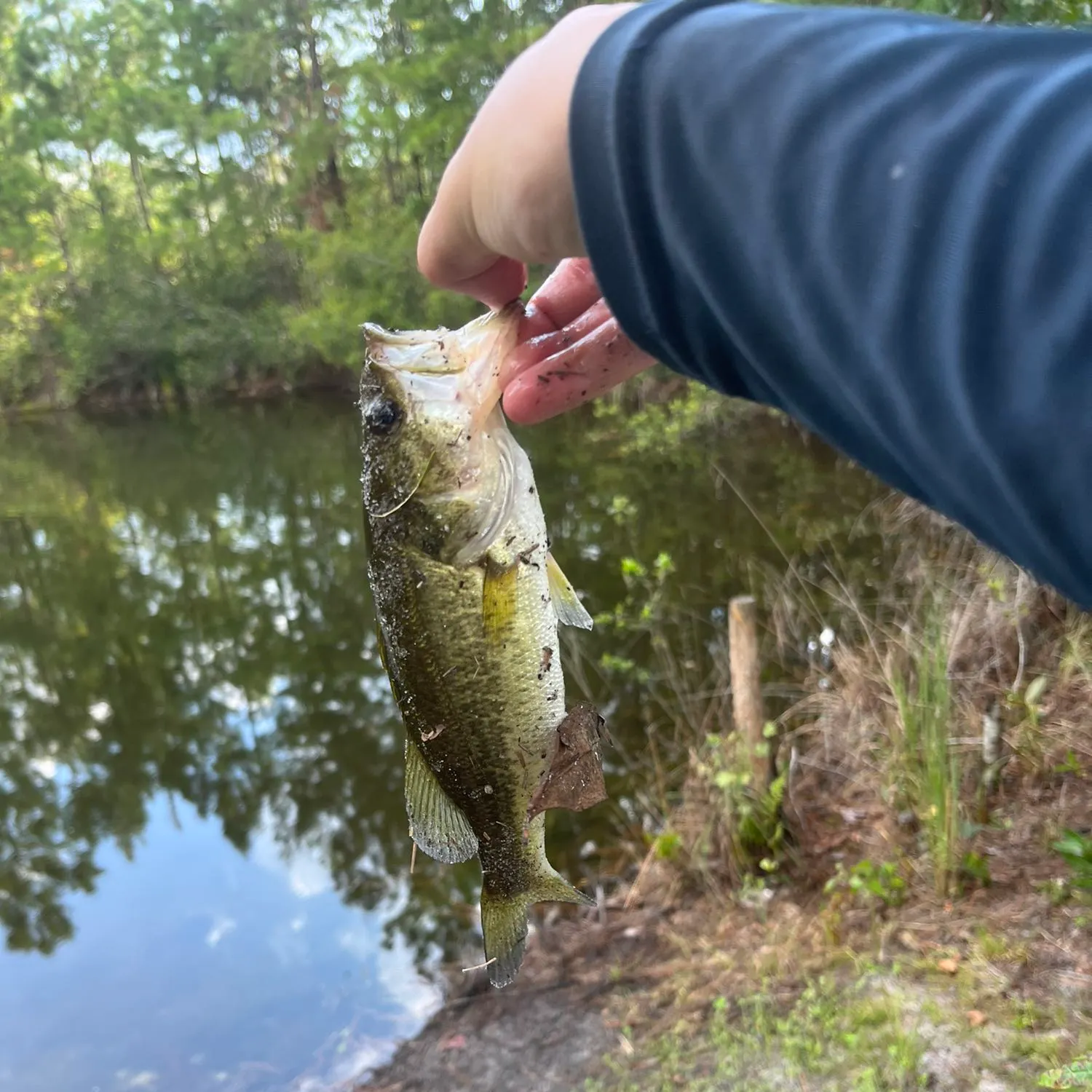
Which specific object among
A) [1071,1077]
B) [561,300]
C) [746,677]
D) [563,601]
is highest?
[561,300]

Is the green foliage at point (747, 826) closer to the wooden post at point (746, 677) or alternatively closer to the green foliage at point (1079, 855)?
the wooden post at point (746, 677)

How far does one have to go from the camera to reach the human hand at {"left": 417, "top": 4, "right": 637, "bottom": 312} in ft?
3.08

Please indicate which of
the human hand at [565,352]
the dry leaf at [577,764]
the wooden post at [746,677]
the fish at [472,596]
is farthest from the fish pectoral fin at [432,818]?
the wooden post at [746,677]

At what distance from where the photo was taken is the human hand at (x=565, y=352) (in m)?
1.47

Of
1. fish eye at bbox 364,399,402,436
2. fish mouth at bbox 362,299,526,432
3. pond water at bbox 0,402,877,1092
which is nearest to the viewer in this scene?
fish mouth at bbox 362,299,526,432

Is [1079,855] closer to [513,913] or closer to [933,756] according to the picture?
[933,756]

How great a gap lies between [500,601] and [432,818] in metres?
0.48

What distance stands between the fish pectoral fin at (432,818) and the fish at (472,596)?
0.02 meters

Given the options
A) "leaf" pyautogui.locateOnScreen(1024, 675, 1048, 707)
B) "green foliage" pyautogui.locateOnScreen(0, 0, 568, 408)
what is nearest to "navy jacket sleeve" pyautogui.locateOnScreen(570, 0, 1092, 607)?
"leaf" pyautogui.locateOnScreen(1024, 675, 1048, 707)

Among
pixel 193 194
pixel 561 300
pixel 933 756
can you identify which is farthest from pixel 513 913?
pixel 193 194

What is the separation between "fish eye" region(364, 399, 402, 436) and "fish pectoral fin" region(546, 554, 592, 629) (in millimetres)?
386

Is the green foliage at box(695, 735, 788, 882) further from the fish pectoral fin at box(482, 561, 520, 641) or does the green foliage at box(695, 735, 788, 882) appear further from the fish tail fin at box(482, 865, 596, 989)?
the fish pectoral fin at box(482, 561, 520, 641)

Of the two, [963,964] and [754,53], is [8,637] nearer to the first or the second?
[963,964]

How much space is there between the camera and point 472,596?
1542mm
